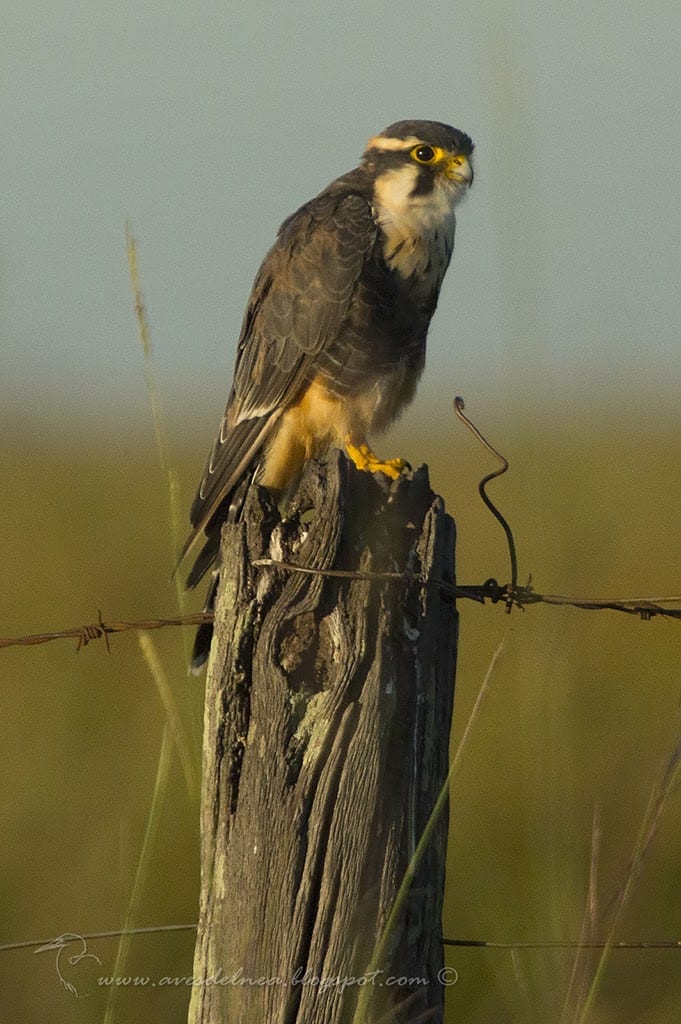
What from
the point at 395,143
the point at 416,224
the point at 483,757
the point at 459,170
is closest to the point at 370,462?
the point at 416,224

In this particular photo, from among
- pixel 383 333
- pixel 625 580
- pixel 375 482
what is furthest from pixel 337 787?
pixel 625 580

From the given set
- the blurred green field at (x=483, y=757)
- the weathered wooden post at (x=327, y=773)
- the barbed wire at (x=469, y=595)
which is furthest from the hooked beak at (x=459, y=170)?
the weathered wooden post at (x=327, y=773)

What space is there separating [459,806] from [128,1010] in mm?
1381

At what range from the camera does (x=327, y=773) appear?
1890mm

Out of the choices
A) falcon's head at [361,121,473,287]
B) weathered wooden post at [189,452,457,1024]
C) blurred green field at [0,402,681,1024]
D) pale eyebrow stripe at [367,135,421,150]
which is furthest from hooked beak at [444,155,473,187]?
weathered wooden post at [189,452,457,1024]

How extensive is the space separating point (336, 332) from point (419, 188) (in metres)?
0.60

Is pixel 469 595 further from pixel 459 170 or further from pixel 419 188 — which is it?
pixel 459 170

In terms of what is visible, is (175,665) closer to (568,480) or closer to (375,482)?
(568,480)

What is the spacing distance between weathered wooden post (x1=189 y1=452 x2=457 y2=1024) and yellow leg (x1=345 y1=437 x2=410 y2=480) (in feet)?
4.52

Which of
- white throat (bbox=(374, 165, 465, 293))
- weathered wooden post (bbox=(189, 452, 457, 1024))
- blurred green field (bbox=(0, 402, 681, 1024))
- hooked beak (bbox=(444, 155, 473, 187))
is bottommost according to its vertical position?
blurred green field (bbox=(0, 402, 681, 1024))

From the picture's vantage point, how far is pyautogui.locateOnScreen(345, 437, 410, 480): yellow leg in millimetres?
3514

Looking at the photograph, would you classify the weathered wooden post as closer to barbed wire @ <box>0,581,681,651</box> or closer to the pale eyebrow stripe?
barbed wire @ <box>0,581,681,651</box>

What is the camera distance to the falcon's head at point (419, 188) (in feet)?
13.6

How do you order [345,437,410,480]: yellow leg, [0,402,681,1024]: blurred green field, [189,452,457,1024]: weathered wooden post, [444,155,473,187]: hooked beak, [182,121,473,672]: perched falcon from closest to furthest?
[189,452,457,1024]: weathered wooden post < [0,402,681,1024]: blurred green field < [345,437,410,480]: yellow leg < [182,121,473,672]: perched falcon < [444,155,473,187]: hooked beak
